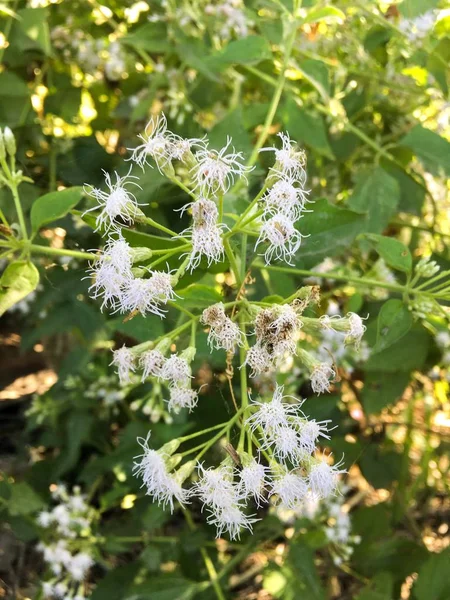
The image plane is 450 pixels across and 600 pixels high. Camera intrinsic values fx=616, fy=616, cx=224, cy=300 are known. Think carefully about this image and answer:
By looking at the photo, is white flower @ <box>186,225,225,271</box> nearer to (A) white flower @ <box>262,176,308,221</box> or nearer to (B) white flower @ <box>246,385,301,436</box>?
(A) white flower @ <box>262,176,308,221</box>

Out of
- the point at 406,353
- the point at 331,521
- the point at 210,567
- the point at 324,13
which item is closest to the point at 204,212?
the point at 324,13

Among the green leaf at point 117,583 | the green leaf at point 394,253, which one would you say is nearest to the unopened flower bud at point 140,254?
the green leaf at point 394,253

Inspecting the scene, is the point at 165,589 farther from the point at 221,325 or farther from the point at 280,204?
the point at 280,204

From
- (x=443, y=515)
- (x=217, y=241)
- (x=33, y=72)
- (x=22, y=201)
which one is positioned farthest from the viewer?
(x=443, y=515)

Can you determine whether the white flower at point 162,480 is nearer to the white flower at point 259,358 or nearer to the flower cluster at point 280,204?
the white flower at point 259,358

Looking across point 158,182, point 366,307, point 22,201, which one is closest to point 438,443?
point 366,307

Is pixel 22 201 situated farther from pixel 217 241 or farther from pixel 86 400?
pixel 217 241
